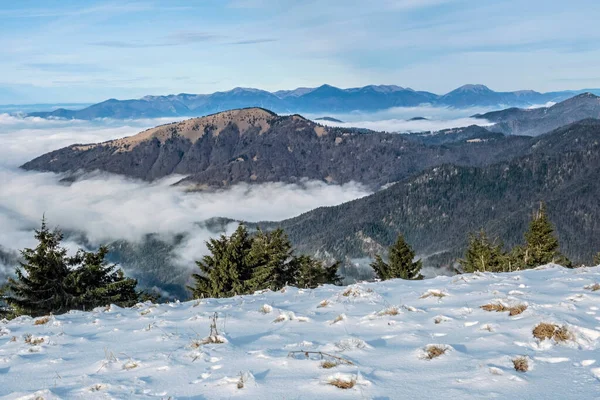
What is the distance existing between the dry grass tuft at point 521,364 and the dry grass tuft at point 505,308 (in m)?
3.09

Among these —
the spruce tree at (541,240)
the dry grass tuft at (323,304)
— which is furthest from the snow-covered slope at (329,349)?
the spruce tree at (541,240)

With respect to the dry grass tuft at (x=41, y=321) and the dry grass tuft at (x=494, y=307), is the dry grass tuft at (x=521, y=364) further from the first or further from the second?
the dry grass tuft at (x=41, y=321)

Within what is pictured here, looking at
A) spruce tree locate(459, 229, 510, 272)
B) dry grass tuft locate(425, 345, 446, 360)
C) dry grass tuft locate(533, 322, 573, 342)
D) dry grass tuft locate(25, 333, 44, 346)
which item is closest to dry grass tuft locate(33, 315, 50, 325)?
dry grass tuft locate(25, 333, 44, 346)

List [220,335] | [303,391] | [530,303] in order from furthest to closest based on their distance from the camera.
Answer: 1. [530,303]
2. [220,335]
3. [303,391]

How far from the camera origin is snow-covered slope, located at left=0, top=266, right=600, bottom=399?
6.52 m

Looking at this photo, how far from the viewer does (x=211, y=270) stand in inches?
1510

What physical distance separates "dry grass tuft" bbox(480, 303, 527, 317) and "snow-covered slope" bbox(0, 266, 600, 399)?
0.57ft

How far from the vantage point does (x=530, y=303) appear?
10.4 m

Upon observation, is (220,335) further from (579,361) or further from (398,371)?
(579,361)

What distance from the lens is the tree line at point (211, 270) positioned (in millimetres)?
27703

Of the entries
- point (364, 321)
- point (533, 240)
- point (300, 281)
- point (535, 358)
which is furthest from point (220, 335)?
point (533, 240)

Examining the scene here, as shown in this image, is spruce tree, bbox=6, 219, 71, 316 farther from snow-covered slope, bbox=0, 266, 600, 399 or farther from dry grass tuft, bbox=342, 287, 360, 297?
dry grass tuft, bbox=342, 287, 360, 297

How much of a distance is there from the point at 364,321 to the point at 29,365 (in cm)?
725

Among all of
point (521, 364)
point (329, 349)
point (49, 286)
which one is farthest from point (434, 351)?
point (49, 286)
